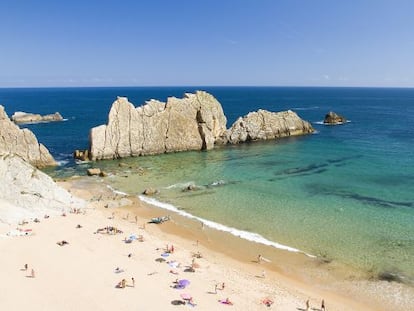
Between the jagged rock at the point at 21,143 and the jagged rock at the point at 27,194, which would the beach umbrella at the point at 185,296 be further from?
the jagged rock at the point at 21,143

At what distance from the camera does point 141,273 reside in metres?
27.9

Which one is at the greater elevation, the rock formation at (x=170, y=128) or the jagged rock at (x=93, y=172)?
the rock formation at (x=170, y=128)

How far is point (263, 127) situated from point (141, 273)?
205ft

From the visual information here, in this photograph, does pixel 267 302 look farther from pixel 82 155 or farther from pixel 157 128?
pixel 157 128

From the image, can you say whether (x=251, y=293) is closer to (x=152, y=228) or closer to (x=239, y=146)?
(x=152, y=228)

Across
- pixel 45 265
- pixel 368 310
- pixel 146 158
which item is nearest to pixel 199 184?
pixel 146 158

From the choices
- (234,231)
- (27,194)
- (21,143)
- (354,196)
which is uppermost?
(21,143)

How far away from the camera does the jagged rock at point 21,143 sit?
6053 centimetres

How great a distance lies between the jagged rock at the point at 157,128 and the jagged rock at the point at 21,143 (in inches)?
336

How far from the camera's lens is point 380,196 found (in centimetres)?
4459

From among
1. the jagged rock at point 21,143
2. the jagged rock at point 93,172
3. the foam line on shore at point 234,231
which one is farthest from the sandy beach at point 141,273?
the jagged rock at point 21,143

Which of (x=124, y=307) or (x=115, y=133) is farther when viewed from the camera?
(x=115, y=133)

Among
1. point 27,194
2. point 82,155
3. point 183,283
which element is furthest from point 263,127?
point 183,283

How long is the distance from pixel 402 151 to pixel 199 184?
40867 millimetres
